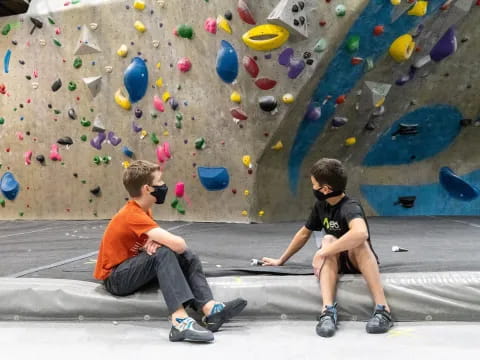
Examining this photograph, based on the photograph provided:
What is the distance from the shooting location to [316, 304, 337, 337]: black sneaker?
151 centimetres

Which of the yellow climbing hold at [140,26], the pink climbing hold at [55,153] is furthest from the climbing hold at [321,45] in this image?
the pink climbing hold at [55,153]

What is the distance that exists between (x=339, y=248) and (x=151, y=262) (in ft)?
2.11

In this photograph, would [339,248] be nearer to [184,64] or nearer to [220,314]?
[220,314]

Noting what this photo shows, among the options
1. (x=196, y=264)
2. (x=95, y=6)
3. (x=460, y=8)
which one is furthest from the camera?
(x=95, y=6)

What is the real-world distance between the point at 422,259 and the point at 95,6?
169 inches

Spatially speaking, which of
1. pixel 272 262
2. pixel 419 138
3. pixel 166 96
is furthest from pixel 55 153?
pixel 272 262

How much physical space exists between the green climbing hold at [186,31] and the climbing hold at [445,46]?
7.14 feet

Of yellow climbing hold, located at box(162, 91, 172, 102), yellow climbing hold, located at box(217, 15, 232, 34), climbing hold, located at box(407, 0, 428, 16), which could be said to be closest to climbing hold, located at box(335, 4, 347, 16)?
climbing hold, located at box(407, 0, 428, 16)

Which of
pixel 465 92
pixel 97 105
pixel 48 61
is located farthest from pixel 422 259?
pixel 48 61

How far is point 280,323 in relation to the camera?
1.72 metres

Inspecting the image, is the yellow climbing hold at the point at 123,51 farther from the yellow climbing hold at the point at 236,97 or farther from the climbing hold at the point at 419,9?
the climbing hold at the point at 419,9

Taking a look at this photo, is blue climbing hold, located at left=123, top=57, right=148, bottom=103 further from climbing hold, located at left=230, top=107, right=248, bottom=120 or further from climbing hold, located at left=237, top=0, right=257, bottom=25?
climbing hold, located at left=237, top=0, right=257, bottom=25

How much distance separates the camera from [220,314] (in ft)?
5.21

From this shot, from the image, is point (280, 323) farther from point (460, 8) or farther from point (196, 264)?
point (460, 8)
